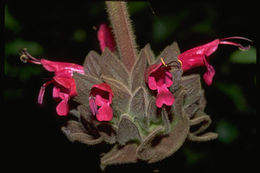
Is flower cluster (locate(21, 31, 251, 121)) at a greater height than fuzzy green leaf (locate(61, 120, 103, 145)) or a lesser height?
greater

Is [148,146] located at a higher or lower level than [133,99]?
lower

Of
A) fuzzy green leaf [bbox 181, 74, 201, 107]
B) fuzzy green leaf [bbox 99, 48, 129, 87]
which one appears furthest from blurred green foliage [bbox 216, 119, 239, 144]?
fuzzy green leaf [bbox 99, 48, 129, 87]

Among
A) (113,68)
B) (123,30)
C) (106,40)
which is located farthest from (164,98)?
(106,40)

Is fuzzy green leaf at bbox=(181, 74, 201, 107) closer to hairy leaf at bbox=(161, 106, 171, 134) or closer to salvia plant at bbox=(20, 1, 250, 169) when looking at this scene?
salvia plant at bbox=(20, 1, 250, 169)

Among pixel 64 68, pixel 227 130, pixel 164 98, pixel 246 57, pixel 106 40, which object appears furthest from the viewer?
pixel 227 130

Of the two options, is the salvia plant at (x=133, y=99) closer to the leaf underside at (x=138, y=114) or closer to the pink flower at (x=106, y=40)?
the leaf underside at (x=138, y=114)

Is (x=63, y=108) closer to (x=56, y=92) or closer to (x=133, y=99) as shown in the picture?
(x=56, y=92)

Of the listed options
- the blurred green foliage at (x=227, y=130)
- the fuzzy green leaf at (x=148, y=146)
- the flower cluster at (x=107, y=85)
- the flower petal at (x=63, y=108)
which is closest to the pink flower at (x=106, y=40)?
the flower cluster at (x=107, y=85)
